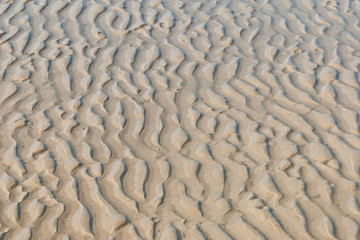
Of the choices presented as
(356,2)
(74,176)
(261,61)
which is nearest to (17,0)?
(261,61)

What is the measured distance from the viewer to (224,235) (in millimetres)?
3607

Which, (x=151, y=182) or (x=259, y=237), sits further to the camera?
(x=151, y=182)

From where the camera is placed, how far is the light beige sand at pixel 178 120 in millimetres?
3781

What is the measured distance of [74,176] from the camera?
4145 millimetres

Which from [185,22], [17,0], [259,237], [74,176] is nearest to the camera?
[259,237]

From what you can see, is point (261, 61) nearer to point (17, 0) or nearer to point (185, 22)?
point (185, 22)

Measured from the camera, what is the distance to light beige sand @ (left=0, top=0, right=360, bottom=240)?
378cm

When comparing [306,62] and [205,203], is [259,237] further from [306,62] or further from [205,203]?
[306,62]

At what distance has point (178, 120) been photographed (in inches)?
190

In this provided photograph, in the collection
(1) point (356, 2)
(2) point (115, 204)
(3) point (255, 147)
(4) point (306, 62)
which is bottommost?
(1) point (356, 2)

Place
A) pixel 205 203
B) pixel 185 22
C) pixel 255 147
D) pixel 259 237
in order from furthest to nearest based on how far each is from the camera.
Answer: pixel 185 22 → pixel 255 147 → pixel 205 203 → pixel 259 237

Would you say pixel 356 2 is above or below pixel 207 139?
below

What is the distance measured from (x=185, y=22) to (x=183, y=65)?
3.51ft

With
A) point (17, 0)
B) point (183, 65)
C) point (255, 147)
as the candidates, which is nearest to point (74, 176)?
point (255, 147)
